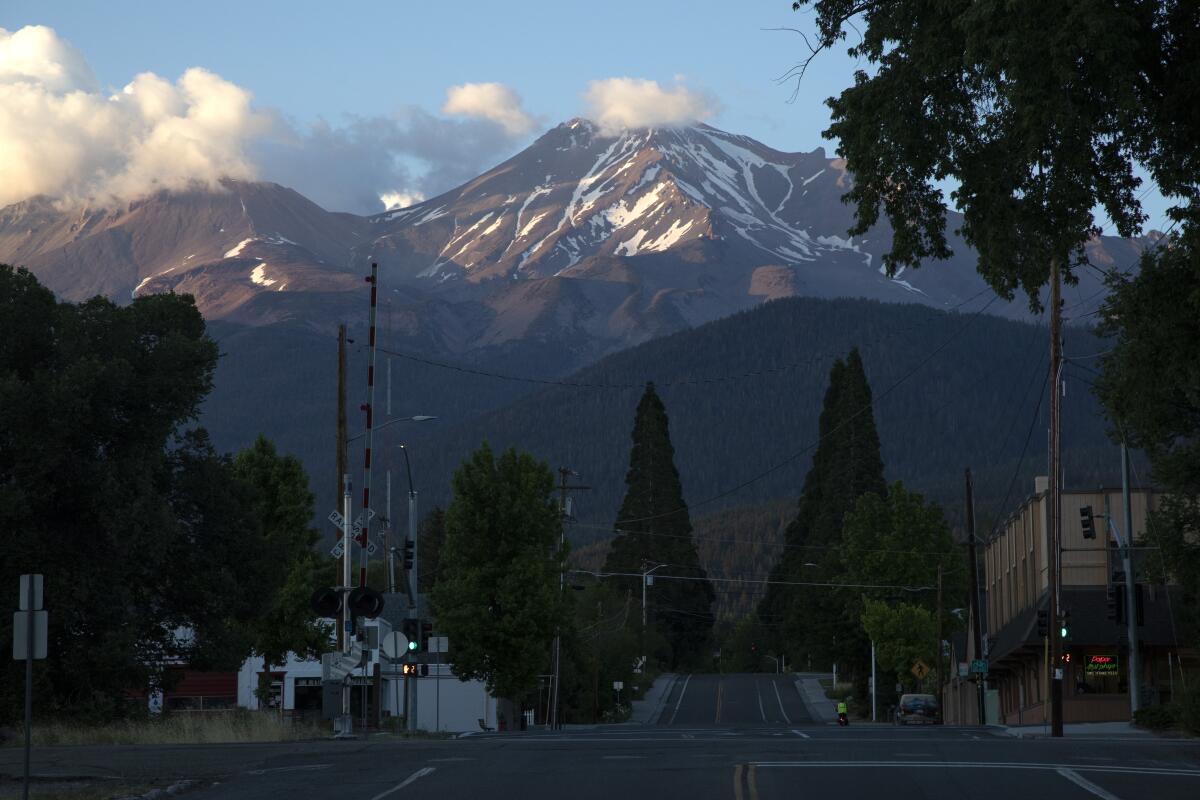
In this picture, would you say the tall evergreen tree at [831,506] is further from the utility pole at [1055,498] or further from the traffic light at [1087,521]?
the utility pole at [1055,498]

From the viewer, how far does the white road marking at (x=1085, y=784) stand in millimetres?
18812

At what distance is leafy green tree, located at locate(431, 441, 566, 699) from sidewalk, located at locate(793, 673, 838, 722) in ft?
104

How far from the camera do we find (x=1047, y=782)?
67.3 feet

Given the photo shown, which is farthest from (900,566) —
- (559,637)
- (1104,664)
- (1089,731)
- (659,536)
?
(659,536)

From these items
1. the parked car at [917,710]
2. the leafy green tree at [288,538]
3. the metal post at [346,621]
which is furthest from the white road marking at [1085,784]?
the parked car at [917,710]

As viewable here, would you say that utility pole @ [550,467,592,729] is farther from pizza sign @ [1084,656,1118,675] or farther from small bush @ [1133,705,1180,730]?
small bush @ [1133,705,1180,730]

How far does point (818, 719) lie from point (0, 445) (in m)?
57.4

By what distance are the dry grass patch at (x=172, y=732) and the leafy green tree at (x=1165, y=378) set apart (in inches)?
770

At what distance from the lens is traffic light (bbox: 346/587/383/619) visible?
35.6 metres

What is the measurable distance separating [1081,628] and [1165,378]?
38.1m

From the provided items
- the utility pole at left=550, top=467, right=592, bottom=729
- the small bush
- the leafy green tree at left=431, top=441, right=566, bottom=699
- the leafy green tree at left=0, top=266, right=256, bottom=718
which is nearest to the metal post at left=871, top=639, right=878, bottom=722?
the utility pole at left=550, top=467, right=592, bottom=729

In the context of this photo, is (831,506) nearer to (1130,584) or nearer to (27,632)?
(1130,584)

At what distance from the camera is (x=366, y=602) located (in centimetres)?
3562

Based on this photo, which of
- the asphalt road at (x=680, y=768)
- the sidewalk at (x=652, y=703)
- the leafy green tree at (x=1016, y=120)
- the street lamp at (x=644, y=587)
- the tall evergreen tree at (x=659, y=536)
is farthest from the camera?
the tall evergreen tree at (x=659, y=536)
